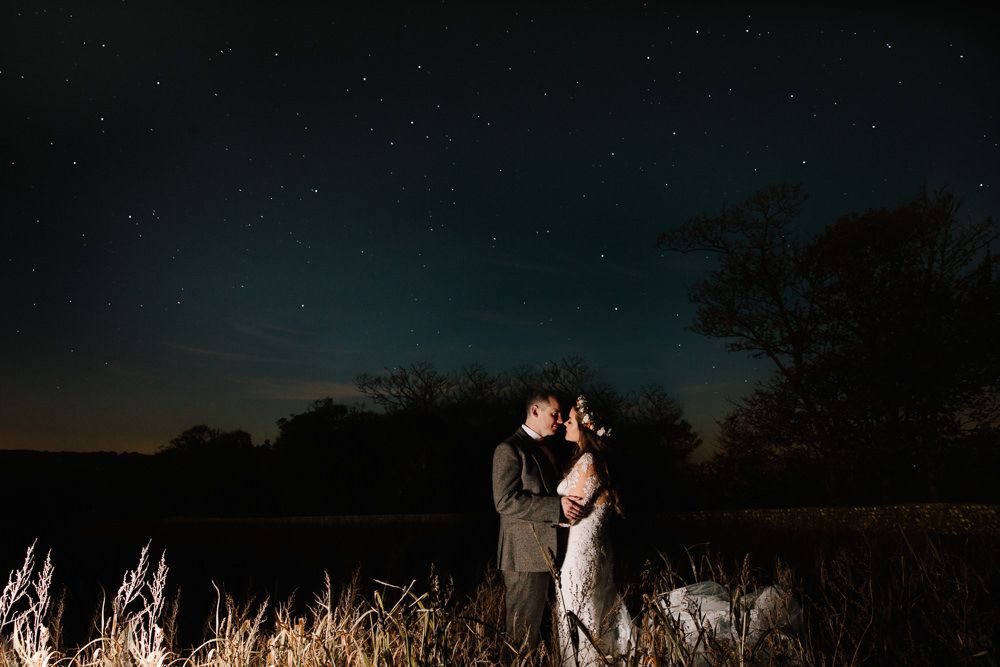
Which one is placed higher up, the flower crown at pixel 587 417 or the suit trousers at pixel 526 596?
the flower crown at pixel 587 417

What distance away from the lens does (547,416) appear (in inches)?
165

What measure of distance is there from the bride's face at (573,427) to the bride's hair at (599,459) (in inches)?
1.4

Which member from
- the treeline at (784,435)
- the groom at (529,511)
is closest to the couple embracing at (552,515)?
the groom at (529,511)

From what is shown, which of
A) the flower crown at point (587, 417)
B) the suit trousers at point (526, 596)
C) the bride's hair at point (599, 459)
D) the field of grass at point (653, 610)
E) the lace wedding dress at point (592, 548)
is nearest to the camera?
the field of grass at point (653, 610)

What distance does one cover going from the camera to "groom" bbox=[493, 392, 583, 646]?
393cm

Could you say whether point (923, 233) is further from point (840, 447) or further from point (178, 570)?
point (178, 570)

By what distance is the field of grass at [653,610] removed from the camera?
2369mm

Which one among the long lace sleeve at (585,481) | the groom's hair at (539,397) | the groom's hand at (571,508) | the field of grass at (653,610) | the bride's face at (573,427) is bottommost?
the field of grass at (653,610)

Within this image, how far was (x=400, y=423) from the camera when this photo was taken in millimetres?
14391

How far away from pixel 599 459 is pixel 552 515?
1.50 ft

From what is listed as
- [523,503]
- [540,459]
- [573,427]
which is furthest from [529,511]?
[573,427]

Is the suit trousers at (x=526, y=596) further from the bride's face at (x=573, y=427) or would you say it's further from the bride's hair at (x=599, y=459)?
the bride's face at (x=573, y=427)

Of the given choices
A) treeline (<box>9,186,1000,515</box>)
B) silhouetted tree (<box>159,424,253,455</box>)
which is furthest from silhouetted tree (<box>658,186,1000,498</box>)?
silhouetted tree (<box>159,424,253,455</box>)

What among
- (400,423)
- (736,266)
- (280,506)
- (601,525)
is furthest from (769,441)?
(601,525)
